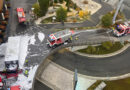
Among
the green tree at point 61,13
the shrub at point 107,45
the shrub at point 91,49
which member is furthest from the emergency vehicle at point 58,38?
the shrub at point 107,45

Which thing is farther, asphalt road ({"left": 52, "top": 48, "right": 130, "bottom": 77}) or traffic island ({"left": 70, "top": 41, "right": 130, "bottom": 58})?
traffic island ({"left": 70, "top": 41, "right": 130, "bottom": 58})

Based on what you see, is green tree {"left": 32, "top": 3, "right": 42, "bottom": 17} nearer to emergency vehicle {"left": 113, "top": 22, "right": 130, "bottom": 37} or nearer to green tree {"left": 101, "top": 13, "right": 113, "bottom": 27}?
green tree {"left": 101, "top": 13, "right": 113, "bottom": 27}

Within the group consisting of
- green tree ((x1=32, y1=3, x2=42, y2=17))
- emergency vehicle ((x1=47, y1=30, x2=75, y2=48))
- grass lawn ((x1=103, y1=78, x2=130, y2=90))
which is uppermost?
green tree ((x1=32, y1=3, x2=42, y2=17))

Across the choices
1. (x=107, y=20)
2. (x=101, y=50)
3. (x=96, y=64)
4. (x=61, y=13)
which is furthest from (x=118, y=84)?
(x=61, y=13)

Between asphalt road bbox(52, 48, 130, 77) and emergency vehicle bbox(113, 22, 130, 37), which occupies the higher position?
emergency vehicle bbox(113, 22, 130, 37)

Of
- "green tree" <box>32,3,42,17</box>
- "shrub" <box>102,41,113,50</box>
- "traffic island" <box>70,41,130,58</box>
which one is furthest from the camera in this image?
"green tree" <box>32,3,42,17</box>

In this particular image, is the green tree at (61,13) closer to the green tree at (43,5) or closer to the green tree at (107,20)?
the green tree at (43,5)

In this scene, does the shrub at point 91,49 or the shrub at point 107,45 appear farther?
the shrub at point 107,45

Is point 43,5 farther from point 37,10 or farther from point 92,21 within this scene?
point 92,21

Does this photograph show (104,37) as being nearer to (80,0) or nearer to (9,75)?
(80,0)

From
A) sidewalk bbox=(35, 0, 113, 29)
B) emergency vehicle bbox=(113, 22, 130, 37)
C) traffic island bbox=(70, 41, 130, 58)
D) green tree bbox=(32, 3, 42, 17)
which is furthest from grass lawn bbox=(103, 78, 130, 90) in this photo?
green tree bbox=(32, 3, 42, 17)

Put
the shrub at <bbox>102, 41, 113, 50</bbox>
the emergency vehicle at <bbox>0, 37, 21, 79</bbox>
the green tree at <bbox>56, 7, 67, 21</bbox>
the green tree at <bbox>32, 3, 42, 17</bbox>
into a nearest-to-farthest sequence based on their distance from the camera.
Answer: the emergency vehicle at <bbox>0, 37, 21, 79</bbox>, the shrub at <bbox>102, 41, 113, 50</bbox>, the green tree at <bbox>56, 7, 67, 21</bbox>, the green tree at <bbox>32, 3, 42, 17</bbox>
